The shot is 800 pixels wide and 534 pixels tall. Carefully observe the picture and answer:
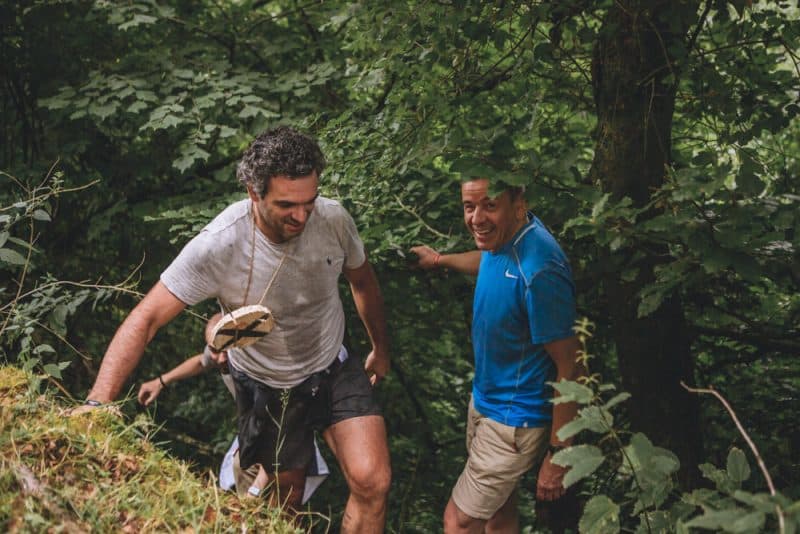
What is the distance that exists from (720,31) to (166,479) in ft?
11.9

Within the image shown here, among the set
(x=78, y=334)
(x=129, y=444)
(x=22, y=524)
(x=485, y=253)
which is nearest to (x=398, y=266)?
(x=485, y=253)

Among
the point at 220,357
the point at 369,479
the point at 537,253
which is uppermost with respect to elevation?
the point at 537,253

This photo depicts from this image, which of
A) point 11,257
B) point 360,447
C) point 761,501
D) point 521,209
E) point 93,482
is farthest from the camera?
point 360,447

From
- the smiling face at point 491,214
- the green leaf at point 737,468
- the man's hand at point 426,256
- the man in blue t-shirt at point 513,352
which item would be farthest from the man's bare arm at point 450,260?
the green leaf at point 737,468

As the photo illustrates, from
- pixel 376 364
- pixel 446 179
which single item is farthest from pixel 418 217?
pixel 376 364

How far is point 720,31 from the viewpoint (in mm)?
3830

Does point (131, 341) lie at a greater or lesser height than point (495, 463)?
greater

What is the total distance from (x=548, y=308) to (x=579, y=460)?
3.40 ft

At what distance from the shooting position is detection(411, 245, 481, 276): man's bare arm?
3.70 metres

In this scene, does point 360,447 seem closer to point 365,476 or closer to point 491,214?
point 365,476

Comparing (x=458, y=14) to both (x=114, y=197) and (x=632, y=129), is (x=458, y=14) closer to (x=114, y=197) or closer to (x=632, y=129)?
(x=632, y=129)

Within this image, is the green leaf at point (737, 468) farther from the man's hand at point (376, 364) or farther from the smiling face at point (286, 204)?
the man's hand at point (376, 364)

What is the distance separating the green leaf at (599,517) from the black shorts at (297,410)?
1.58 meters

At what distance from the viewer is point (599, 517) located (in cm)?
213
